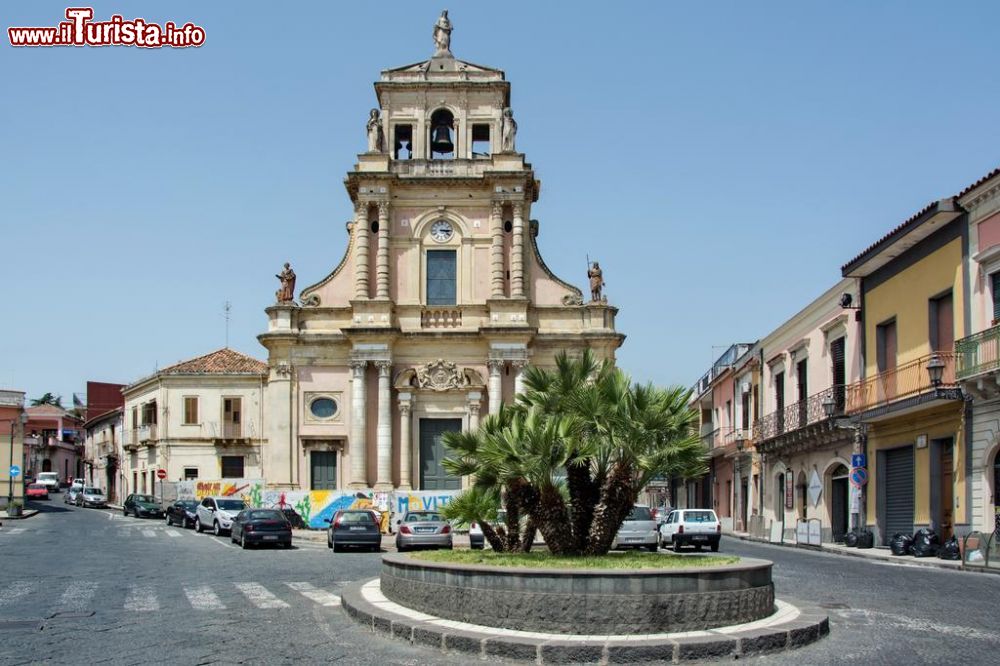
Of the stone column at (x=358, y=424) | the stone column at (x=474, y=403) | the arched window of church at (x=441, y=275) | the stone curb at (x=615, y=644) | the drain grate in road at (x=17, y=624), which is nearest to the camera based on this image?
the stone curb at (x=615, y=644)

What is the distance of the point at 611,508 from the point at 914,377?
16.3 metres

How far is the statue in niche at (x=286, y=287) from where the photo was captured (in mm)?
45719

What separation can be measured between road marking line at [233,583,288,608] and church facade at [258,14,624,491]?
2450 centimetres

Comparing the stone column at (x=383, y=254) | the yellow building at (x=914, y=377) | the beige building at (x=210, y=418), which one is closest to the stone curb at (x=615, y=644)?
the yellow building at (x=914, y=377)

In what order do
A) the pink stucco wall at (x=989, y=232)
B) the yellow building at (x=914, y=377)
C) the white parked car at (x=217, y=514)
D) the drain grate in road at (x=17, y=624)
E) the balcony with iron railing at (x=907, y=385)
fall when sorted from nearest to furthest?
1. the drain grate in road at (x=17, y=624)
2. the pink stucco wall at (x=989, y=232)
3. the balcony with iron railing at (x=907, y=385)
4. the yellow building at (x=914, y=377)
5. the white parked car at (x=217, y=514)

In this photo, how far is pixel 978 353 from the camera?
24969 mm

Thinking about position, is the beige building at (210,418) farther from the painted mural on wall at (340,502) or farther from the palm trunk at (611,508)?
the palm trunk at (611,508)

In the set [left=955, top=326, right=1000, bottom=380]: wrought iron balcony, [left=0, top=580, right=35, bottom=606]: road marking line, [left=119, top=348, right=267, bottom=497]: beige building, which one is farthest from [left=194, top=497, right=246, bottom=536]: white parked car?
[left=955, top=326, right=1000, bottom=380]: wrought iron balcony

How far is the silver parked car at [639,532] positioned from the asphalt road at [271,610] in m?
3.18

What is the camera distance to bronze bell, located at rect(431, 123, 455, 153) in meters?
47.7

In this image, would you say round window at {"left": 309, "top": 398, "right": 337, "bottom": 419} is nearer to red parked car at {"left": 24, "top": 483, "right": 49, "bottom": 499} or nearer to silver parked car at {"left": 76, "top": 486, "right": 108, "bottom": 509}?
silver parked car at {"left": 76, "top": 486, "right": 108, "bottom": 509}

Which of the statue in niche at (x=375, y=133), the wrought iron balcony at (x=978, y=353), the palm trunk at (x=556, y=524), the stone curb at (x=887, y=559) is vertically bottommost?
the stone curb at (x=887, y=559)

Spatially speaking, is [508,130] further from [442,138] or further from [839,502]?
[839,502]

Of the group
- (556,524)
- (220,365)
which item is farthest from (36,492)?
(556,524)
